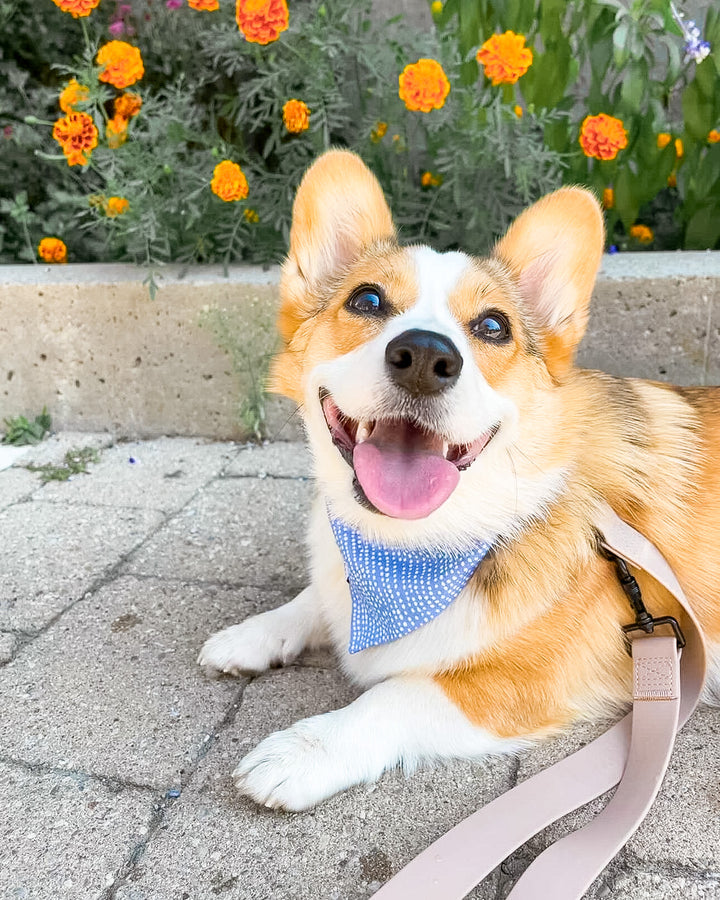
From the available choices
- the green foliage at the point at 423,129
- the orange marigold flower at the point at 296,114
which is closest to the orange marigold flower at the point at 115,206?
the green foliage at the point at 423,129

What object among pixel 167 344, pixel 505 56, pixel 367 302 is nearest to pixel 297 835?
pixel 367 302

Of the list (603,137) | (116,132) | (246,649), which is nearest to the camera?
(246,649)

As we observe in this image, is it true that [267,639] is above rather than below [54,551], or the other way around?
above

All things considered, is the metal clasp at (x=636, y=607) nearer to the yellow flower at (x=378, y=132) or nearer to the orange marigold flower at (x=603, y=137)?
the orange marigold flower at (x=603, y=137)

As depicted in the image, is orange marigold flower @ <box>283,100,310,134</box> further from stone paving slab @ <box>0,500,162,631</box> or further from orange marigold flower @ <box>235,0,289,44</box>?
stone paving slab @ <box>0,500,162,631</box>

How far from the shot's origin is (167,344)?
3.25 m

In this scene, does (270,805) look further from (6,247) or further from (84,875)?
(6,247)

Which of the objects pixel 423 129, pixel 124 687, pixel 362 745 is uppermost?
pixel 423 129

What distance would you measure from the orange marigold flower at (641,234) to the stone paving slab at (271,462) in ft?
5.62

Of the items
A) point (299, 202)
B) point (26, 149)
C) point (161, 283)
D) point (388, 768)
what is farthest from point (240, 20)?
point (388, 768)

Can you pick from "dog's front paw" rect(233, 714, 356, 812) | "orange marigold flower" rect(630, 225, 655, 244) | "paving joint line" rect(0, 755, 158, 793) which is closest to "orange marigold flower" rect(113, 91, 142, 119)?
"orange marigold flower" rect(630, 225, 655, 244)

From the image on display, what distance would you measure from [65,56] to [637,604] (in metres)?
4.05

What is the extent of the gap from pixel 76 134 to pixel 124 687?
7.11 ft

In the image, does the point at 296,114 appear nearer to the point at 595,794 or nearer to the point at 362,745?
the point at 362,745
